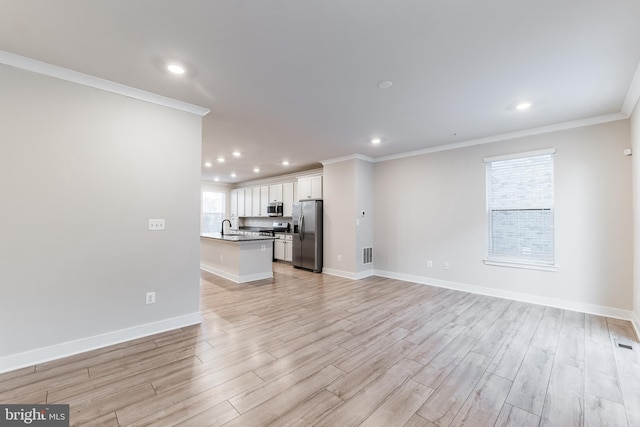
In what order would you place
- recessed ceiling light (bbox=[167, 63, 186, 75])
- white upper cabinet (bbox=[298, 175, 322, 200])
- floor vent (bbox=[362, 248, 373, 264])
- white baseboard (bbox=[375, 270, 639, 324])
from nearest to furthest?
recessed ceiling light (bbox=[167, 63, 186, 75])
white baseboard (bbox=[375, 270, 639, 324])
floor vent (bbox=[362, 248, 373, 264])
white upper cabinet (bbox=[298, 175, 322, 200])

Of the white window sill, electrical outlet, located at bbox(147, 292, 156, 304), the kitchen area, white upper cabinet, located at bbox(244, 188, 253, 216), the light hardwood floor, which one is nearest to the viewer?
the light hardwood floor

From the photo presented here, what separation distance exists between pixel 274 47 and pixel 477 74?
192cm

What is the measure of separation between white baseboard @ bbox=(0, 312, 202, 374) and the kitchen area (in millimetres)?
2103

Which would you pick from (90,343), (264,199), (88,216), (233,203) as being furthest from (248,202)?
(90,343)

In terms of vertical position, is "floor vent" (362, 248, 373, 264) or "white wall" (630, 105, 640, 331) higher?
"white wall" (630, 105, 640, 331)

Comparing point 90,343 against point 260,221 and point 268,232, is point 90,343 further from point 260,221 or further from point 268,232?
point 260,221

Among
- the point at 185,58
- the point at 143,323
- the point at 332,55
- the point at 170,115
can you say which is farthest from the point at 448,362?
the point at 170,115

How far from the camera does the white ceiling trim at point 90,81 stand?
7.44ft

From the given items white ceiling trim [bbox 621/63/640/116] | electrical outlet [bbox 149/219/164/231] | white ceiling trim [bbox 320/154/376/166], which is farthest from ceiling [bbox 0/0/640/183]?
white ceiling trim [bbox 320/154/376/166]

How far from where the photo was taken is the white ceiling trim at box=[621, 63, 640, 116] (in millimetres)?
2575

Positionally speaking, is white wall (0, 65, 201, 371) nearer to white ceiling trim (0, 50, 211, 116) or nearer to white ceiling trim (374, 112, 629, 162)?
white ceiling trim (0, 50, 211, 116)

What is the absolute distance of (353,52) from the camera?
222 centimetres

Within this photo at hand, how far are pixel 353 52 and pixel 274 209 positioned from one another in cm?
639

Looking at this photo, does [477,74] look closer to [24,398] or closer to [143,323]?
[143,323]
